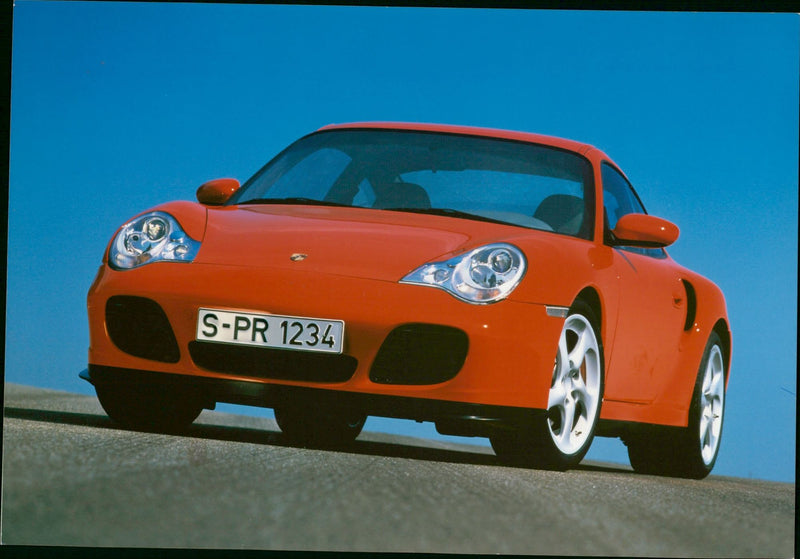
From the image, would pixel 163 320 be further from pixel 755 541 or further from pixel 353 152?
pixel 755 541

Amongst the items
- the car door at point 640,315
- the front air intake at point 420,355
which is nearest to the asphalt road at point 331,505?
the front air intake at point 420,355

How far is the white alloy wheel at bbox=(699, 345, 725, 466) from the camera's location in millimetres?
5975

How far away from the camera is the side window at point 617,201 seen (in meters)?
5.43

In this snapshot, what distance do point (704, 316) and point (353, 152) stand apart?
1.74 meters

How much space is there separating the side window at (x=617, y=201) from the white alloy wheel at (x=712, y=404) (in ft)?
1.95

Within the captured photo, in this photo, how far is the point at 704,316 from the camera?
5.86 m

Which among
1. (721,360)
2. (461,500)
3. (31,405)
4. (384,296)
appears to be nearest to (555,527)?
(461,500)

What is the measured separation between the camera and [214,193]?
5.28m

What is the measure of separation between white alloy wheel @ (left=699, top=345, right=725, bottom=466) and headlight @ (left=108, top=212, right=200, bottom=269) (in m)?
2.57

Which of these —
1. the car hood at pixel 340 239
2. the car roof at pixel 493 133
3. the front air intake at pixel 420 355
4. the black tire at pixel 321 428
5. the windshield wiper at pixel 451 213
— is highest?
the car roof at pixel 493 133

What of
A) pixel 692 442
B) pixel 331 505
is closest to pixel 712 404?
pixel 692 442

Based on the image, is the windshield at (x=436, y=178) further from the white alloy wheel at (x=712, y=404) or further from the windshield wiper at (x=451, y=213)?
the white alloy wheel at (x=712, y=404)

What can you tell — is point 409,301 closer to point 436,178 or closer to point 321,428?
point 436,178

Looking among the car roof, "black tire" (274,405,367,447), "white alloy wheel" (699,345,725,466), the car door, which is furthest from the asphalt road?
the car roof
